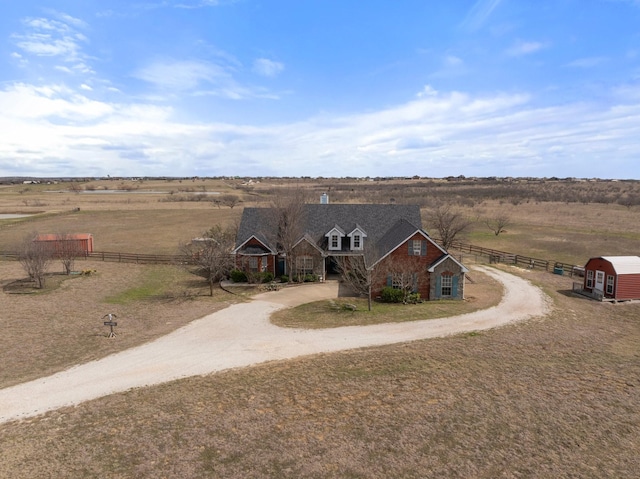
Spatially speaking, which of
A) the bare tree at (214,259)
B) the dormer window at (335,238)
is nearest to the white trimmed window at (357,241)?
the dormer window at (335,238)

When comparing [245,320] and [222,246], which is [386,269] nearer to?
[245,320]

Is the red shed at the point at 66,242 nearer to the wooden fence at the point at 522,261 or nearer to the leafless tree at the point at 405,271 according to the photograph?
the leafless tree at the point at 405,271

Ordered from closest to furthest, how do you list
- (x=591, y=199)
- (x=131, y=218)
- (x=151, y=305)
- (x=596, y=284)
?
(x=151, y=305) → (x=596, y=284) → (x=131, y=218) → (x=591, y=199)

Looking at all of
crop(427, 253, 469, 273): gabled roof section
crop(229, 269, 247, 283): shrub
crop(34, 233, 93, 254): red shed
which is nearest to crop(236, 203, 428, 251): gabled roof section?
crop(229, 269, 247, 283): shrub

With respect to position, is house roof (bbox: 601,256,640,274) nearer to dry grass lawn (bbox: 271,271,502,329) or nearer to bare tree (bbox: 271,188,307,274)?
dry grass lawn (bbox: 271,271,502,329)

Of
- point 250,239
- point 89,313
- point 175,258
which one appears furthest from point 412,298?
point 175,258

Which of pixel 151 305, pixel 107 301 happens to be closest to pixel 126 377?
pixel 151 305
